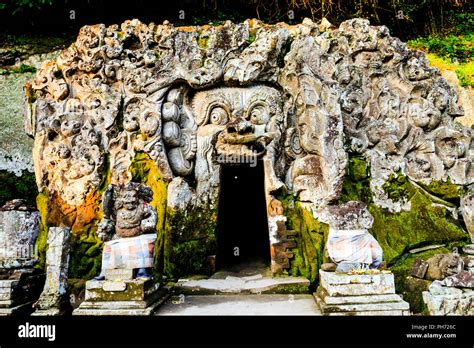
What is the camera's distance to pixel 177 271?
7.57 meters

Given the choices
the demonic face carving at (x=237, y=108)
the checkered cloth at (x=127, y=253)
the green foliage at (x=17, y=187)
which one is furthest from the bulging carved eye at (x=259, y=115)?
the green foliage at (x=17, y=187)

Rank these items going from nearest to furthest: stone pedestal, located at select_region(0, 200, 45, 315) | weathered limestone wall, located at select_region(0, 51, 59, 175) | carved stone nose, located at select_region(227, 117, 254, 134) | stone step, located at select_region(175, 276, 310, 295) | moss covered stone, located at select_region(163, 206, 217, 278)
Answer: stone pedestal, located at select_region(0, 200, 45, 315), stone step, located at select_region(175, 276, 310, 295), moss covered stone, located at select_region(163, 206, 217, 278), carved stone nose, located at select_region(227, 117, 254, 134), weathered limestone wall, located at select_region(0, 51, 59, 175)

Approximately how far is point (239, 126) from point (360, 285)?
3899mm

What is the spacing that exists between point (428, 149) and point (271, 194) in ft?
11.9

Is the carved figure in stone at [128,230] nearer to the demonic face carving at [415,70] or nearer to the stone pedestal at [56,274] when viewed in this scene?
the stone pedestal at [56,274]

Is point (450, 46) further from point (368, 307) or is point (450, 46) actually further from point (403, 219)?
point (368, 307)

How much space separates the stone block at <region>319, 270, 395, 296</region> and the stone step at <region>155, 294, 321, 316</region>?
48 cm

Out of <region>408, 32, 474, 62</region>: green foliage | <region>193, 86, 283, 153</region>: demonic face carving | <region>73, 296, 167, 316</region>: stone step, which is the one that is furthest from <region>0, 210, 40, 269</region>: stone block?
<region>408, 32, 474, 62</region>: green foliage

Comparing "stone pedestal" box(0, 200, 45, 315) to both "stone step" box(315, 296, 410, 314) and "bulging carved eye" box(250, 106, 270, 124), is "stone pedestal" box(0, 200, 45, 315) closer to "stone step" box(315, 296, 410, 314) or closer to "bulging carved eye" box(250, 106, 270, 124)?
"bulging carved eye" box(250, 106, 270, 124)

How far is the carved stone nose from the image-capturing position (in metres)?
7.99

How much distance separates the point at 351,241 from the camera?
18.0ft

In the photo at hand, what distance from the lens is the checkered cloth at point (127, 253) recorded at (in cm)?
552
